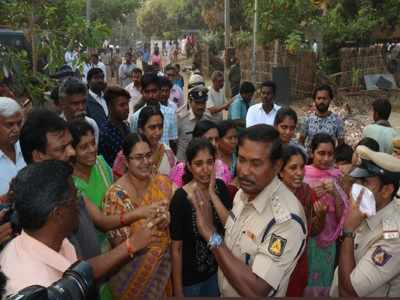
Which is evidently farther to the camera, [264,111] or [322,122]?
[264,111]

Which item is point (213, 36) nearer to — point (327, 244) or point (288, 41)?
point (288, 41)

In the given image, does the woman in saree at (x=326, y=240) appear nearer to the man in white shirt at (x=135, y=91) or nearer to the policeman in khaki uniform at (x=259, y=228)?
the policeman in khaki uniform at (x=259, y=228)

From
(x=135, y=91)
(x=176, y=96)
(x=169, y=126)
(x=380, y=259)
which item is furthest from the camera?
(x=176, y=96)

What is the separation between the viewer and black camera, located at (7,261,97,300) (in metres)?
1.52

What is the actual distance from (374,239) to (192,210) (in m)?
1.08

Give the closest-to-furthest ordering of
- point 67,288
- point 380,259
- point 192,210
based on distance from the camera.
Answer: point 67,288, point 380,259, point 192,210

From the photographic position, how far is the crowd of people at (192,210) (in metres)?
2.03

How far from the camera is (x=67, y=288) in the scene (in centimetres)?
167

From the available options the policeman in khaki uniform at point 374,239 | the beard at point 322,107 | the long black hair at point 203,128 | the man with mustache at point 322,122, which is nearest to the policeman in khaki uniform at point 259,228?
the policeman in khaki uniform at point 374,239

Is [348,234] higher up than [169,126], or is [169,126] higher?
[169,126]

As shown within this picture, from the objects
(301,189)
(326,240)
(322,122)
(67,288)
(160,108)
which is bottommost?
(326,240)

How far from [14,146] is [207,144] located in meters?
1.37

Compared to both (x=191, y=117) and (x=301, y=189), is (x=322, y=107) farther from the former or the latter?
(x=301, y=189)

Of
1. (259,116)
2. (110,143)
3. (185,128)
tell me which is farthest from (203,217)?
(259,116)
